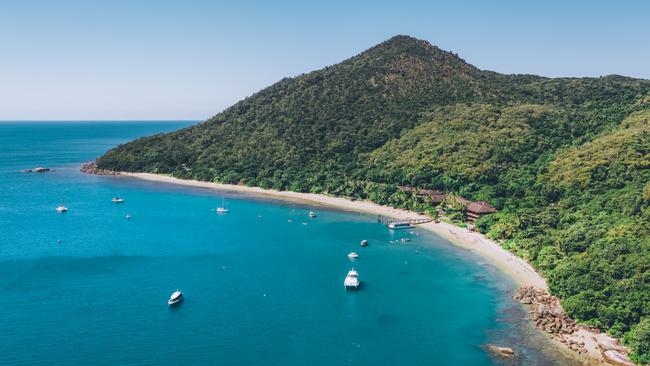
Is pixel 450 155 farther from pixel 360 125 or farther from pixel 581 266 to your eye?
pixel 581 266

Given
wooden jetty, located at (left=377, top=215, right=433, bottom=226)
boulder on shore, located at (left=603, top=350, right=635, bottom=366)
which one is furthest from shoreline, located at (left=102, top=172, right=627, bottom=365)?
wooden jetty, located at (left=377, top=215, right=433, bottom=226)

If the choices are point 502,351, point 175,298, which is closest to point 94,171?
point 175,298

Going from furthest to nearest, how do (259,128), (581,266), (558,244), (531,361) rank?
(259,128) → (558,244) → (581,266) → (531,361)

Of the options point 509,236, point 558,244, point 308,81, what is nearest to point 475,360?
point 558,244

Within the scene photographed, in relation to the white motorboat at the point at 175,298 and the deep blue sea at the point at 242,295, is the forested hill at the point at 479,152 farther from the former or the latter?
the white motorboat at the point at 175,298

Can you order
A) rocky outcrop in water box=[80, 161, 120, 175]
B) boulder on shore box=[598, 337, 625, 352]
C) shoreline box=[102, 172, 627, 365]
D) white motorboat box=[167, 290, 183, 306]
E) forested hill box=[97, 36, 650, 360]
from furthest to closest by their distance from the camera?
rocky outcrop in water box=[80, 161, 120, 175] → forested hill box=[97, 36, 650, 360] → white motorboat box=[167, 290, 183, 306] → shoreline box=[102, 172, 627, 365] → boulder on shore box=[598, 337, 625, 352]

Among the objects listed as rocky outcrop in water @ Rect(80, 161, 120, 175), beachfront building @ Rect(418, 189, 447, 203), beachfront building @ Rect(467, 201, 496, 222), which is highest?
beachfront building @ Rect(418, 189, 447, 203)

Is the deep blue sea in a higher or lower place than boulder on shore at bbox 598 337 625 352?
lower

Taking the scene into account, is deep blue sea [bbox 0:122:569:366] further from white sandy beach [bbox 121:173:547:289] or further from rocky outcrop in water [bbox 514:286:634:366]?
white sandy beach [bbox 121:173:547:289]
